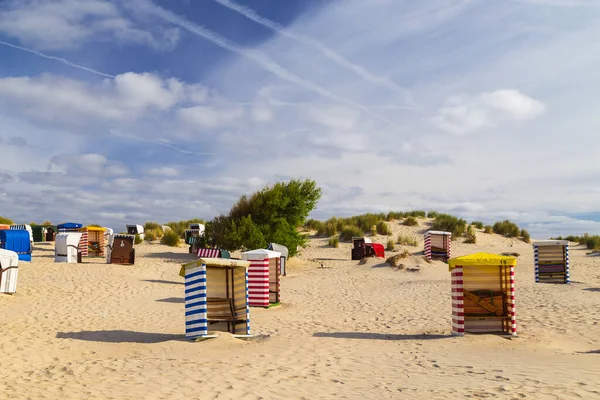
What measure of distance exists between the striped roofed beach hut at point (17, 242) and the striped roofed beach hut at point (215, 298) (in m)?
15.2

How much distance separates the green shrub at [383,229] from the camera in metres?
41.6

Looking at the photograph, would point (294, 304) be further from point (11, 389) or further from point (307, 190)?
point (307, 190)

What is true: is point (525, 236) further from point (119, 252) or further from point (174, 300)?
point (174, 300)

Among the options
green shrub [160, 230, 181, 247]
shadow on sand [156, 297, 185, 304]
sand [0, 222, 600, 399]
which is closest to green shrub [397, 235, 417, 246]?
green shrub [160, 230, 181, 247]

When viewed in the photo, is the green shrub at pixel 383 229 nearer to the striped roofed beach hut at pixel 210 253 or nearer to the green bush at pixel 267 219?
the green bush at pixel 267 219

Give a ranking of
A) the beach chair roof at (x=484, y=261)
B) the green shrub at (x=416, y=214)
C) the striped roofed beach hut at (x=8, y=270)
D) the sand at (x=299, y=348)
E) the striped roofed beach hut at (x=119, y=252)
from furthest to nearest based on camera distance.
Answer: the green shrub at (x=416, y=214) < the striped roofed beach hut at (x=119, y=252) < the striped roofed beach hut at (x=8, y=270) < the beach chair roof at (x=484, y=261) < the sand at (x=299, y=348)

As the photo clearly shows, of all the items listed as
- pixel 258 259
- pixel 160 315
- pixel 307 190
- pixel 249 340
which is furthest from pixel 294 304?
pixel 307 190

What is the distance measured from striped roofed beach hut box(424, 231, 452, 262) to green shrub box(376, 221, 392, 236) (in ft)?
43.7

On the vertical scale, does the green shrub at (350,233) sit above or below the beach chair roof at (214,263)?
above

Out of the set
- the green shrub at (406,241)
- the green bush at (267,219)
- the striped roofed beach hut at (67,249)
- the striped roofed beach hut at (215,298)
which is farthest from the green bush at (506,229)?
the striped roofed beach hut at (215,298)

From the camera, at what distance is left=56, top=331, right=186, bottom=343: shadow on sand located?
10.8m

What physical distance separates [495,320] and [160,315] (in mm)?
8166

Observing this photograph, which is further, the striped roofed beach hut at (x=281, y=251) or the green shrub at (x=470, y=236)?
the green shrub at (x=470, y=236)

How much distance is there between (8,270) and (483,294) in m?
12.7
